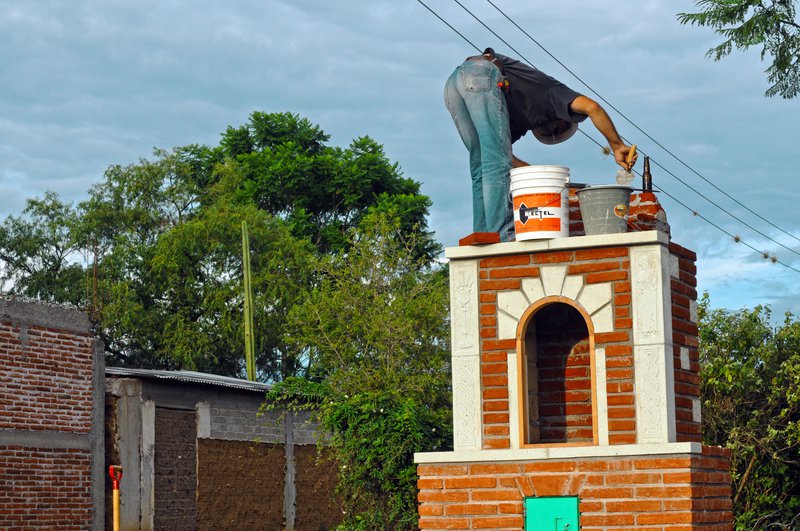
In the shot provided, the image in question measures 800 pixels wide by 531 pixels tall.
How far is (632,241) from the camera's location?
32.2ft

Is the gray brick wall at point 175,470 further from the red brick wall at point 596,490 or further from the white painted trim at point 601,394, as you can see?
the white painted trim at point 601,394

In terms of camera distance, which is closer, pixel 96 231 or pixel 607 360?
pixel 607 360

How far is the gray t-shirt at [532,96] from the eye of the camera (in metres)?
11.2

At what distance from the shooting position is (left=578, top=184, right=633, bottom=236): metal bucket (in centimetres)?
1007

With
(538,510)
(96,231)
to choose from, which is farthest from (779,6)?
(96,231)

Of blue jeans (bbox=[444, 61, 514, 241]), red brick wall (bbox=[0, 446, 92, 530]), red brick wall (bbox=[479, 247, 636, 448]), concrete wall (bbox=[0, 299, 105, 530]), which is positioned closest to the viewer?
red brick wall (bbox=[479, 247, 636, 448])

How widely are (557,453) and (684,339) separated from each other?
155 cm

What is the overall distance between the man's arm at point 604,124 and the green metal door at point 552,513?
2.97 metres

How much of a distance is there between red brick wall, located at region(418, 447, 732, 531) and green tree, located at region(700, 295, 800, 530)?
7.18 metres

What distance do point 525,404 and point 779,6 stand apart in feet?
36.4

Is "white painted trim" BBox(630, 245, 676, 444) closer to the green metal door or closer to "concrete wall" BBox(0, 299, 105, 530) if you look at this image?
the green metal door

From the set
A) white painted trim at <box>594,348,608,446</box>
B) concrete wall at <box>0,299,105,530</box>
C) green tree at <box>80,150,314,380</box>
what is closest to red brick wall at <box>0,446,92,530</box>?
concrete wall at <box>0,299,105,530</box>

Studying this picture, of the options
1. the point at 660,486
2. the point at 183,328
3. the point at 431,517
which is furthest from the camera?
the point at 183,328

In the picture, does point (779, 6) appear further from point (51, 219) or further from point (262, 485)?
point (51, 219)
